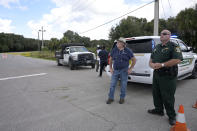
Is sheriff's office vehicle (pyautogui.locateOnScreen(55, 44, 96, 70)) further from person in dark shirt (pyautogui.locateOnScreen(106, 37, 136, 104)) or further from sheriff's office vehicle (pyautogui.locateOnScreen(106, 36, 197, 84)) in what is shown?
person in dark shirt (pyautogui.locateOnScreen(106, 37, 136, 104))

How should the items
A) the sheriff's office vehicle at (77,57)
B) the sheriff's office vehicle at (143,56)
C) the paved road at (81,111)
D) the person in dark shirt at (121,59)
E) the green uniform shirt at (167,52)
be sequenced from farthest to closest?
A: the sheriff's office vehicle at (77,57) → the sheriff's office vehicle at (143,56) → the person in dark shirt at (121,59) → the paved road at (81,111) → the green uniform shirt at (167,52)

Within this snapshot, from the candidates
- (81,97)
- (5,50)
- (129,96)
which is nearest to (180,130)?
(129,96)

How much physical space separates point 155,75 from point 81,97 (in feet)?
8.41

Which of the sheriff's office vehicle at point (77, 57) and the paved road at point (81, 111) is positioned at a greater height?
the sheriff's office vehicle at point (77, 57)

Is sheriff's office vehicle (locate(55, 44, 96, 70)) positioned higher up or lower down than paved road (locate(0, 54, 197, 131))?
→ higher up

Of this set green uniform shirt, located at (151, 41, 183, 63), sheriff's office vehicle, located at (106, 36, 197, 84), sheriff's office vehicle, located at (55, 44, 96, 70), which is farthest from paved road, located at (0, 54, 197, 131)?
sheriff's office vehicle, located at (55, 44, 96, 70)

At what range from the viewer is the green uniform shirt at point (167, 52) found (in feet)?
9.89

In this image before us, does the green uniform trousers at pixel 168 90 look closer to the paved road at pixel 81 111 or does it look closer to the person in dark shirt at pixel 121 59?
the paved road at pixel 81 111

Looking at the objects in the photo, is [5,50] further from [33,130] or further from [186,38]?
[33,130]

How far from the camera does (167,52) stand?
310 cm

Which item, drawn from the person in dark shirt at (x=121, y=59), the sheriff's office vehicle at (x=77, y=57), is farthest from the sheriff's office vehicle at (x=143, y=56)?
the sheriff's office vehicle at (x=77, y=57)

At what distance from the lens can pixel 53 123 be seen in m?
3.26

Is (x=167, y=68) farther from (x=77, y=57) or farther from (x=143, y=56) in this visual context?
(x=77, y=57)

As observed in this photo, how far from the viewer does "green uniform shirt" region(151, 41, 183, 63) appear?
3014 mm
